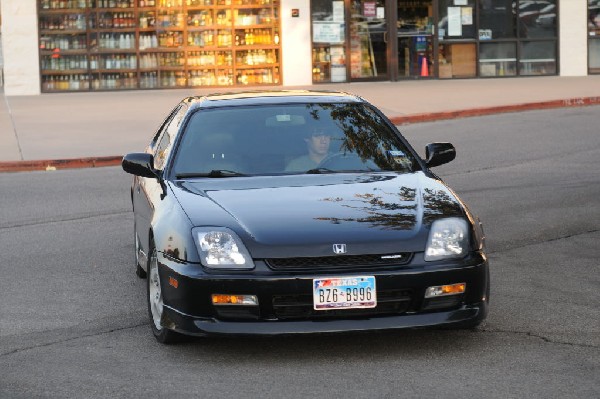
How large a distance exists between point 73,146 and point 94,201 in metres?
6.23

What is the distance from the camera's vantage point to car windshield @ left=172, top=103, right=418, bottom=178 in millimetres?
8281

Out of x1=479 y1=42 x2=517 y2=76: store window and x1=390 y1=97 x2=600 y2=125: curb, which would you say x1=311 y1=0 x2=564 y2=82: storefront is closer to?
x1=479 y1=42 x2=517 y2=76: store window

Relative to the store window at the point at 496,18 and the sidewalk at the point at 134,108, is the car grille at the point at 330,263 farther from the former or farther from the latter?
the store window at the point at 496,18

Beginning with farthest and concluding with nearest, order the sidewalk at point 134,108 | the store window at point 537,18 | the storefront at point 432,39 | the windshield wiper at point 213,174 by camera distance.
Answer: the store window at point 537,18 → the storefront at point 432,39 → the sidewalk at point 134,108 → the windshield wiper at point 213,174

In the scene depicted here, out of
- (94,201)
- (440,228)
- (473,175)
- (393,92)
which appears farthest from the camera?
(393,92)

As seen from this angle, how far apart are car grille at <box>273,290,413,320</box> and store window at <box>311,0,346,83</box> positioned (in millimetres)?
26170

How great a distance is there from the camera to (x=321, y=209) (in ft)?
24.0

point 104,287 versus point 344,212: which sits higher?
point 344,212

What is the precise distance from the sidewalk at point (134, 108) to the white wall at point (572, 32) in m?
0.97

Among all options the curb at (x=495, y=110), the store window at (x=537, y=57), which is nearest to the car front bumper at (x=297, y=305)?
the curb at (x=495, y=110)

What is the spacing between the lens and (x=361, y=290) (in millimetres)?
6781

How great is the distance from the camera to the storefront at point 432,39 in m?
32.7

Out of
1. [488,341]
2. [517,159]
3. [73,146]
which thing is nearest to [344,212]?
[488,341]

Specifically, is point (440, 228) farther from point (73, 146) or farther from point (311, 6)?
point (311, 6)
